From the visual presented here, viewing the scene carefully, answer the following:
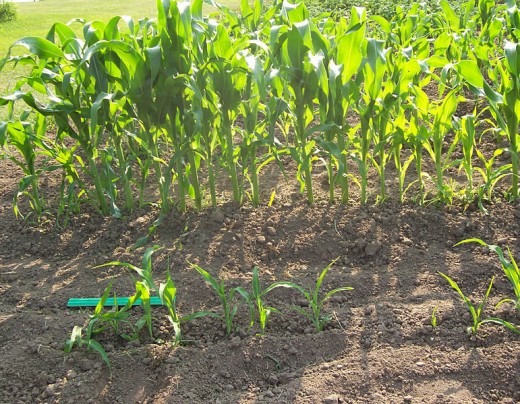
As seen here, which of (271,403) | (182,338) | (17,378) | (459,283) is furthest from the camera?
(459,283)

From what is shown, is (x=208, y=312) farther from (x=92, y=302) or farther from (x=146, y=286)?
(x=92, y=302)

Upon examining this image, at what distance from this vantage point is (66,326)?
3010 mm

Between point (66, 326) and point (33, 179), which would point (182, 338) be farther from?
point (33, 179)

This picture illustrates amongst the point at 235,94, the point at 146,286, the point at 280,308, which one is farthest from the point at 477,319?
the point at 235,94

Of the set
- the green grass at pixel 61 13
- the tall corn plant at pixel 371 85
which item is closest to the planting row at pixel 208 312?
the tall corn plant at pixel 371 85

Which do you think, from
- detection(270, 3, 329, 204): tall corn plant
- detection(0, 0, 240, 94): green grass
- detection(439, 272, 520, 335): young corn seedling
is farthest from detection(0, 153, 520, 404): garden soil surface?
detection(0, 0, 240, 94): green grass

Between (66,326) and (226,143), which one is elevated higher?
(226,143)

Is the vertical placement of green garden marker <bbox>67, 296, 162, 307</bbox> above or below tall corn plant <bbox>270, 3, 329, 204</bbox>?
below

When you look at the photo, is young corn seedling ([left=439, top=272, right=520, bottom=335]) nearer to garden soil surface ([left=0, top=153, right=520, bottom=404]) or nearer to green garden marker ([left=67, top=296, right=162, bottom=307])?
garden soil surface ([left=0, top=153, right=520, bottom=404])

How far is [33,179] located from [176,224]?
856 millimetres

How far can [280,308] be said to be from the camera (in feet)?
10.1

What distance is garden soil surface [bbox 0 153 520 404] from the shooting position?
260 cm

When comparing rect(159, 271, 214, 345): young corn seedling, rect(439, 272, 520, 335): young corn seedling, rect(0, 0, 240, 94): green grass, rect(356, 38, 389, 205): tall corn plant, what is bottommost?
rect(439, 272, 520, 335): young corn seedling

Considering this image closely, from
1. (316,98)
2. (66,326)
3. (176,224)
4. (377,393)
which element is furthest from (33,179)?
(377,393)
